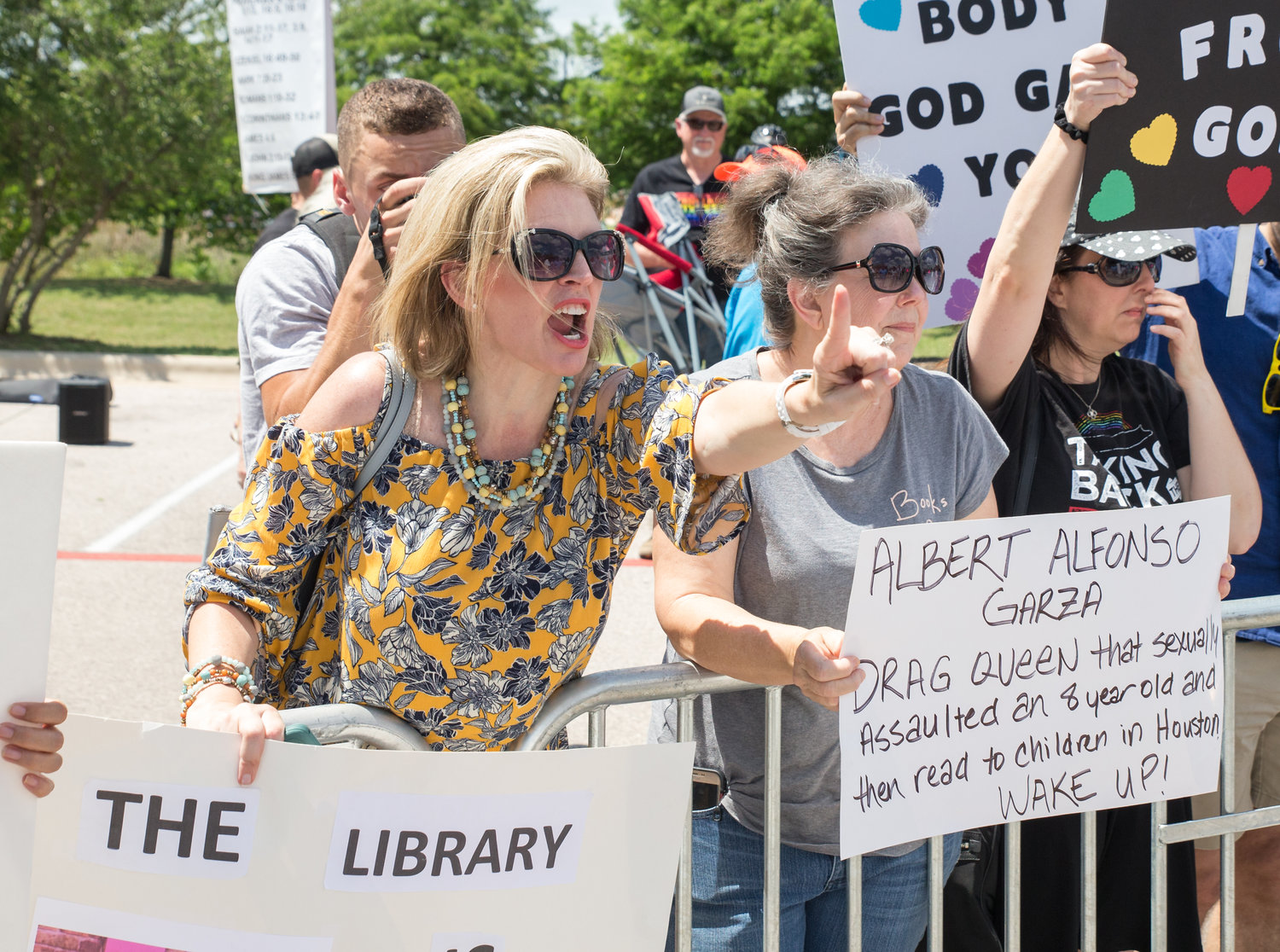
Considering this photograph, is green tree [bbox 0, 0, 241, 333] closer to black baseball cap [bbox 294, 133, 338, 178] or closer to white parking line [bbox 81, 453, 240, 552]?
white parking line [bbox 81, 453, 240, 552]

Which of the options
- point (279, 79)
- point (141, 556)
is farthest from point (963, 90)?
point (279, 79)

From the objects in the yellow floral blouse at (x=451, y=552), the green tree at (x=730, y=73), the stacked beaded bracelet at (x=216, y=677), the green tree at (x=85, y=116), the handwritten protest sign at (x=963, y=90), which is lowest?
the stacked beaded bracelet at (x=216, y=677)

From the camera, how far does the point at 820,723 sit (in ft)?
6.97

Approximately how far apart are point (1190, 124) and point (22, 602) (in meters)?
2.22

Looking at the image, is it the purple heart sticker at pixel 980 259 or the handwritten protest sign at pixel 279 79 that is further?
the handwritten protest sign at pixel 279 79

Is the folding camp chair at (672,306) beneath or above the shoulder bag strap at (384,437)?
above

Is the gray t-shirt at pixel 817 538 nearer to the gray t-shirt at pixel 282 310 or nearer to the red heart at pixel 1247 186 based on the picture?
the red heart at pixel 1247 186

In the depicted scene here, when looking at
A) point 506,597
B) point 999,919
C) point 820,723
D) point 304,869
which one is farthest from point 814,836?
point 304,869

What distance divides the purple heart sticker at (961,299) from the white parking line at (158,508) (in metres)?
5.60

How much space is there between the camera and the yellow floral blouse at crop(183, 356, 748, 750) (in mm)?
1806

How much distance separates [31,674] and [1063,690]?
5.30ft

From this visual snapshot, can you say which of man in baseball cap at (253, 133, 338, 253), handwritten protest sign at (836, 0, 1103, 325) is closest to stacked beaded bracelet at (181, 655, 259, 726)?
handwritten protest sign at (836, 0, 1103, 325)

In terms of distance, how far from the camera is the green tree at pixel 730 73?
26016 millimetres

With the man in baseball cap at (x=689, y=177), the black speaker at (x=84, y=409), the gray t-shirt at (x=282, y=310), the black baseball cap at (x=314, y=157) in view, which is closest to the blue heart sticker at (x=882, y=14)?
the gray t-shirt at (x=282, y=310)
